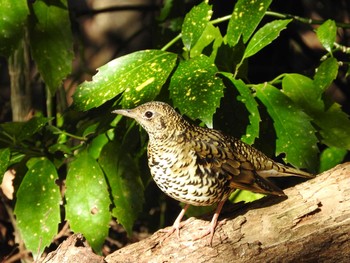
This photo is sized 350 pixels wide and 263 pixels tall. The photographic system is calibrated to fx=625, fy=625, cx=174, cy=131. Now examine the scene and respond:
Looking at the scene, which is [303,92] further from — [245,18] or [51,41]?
[51,41]

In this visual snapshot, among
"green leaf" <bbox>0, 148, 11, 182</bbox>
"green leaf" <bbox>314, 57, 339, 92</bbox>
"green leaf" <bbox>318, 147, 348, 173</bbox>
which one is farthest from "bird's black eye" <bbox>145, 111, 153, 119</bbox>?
"green leaf" <bbox>318, 147, 348, 173</bbox>

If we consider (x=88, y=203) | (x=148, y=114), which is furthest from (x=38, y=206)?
(x=148, y=114)

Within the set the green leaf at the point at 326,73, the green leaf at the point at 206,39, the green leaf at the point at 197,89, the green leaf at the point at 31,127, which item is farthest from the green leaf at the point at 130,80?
the green leaf at the point at 326,73

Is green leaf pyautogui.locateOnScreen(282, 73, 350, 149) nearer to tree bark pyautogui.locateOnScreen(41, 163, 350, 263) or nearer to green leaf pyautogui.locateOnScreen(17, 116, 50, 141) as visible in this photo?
tree bark pyautogui.locateOnScreen(41, 163, 350, 263)

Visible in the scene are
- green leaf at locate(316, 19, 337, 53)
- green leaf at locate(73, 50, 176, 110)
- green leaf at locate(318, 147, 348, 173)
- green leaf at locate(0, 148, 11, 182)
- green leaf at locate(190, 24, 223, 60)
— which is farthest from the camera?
green leaf at locate(318, 147, 348, 173)

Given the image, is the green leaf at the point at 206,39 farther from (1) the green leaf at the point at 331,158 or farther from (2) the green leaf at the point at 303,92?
(1) the green leaf at the point at 331,158

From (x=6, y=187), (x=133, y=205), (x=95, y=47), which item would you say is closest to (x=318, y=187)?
(x=133, y=205)
